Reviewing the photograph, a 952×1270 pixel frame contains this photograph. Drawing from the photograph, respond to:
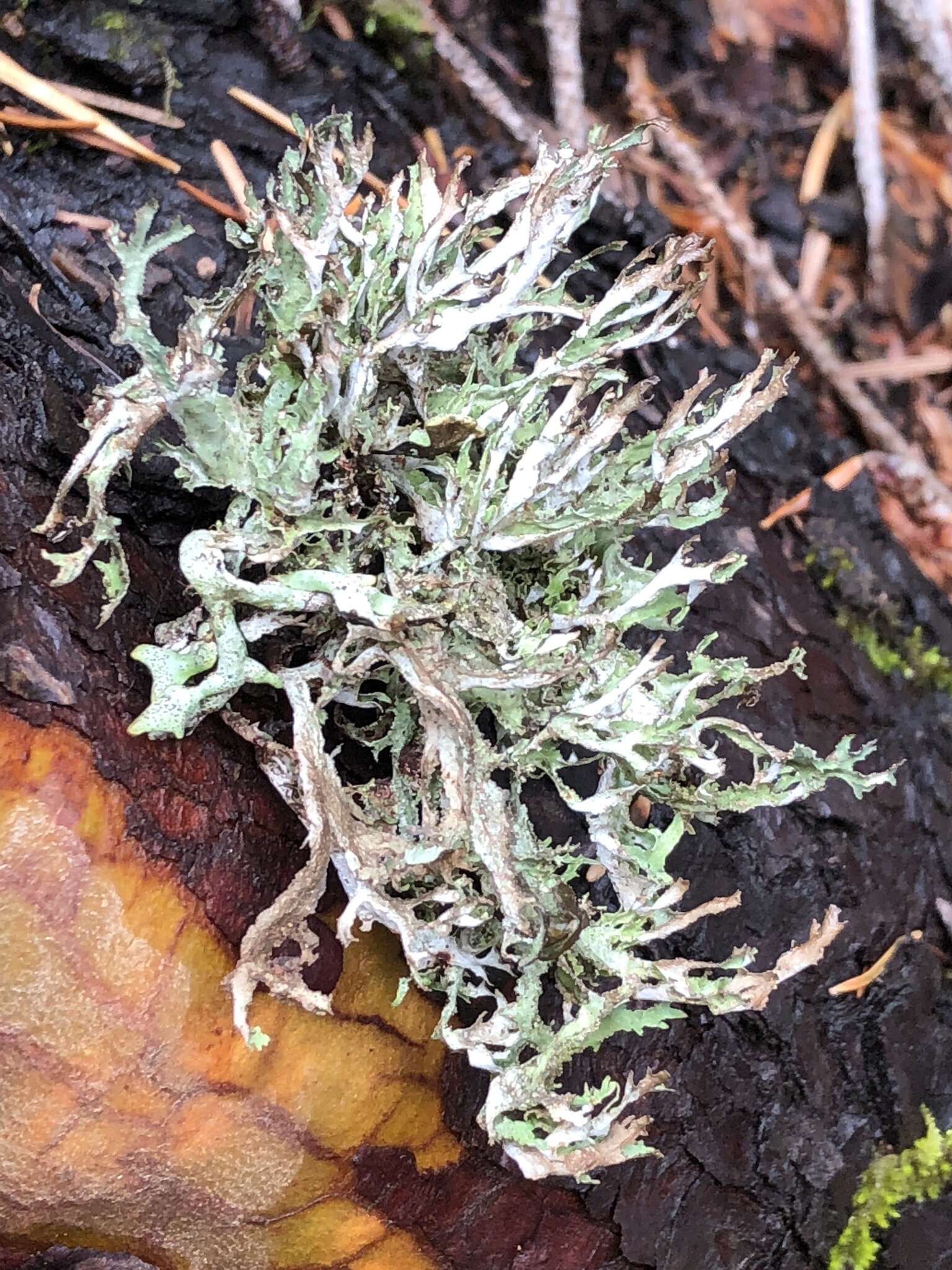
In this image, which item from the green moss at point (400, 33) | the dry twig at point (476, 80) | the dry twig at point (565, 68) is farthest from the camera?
the dry twig at point (565, 68)

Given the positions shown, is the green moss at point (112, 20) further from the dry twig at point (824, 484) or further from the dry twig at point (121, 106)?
the dry twig at point (824, 484)

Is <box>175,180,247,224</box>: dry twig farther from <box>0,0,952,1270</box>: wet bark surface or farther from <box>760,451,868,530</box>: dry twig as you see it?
<box>760,451,868,530</box>: dry twig

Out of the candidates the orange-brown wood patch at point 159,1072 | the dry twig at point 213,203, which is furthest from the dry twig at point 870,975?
the dry twig at point 213,203

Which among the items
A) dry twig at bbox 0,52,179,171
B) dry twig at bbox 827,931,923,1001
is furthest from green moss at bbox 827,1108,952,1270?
dry twig at bbox 0,52,179,171

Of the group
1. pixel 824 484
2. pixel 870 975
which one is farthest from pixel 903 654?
pixel 870 975

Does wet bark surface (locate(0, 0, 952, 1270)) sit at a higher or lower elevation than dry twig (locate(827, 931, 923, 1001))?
higher

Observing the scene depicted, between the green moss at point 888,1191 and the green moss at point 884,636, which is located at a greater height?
the green moss at point 884,636
